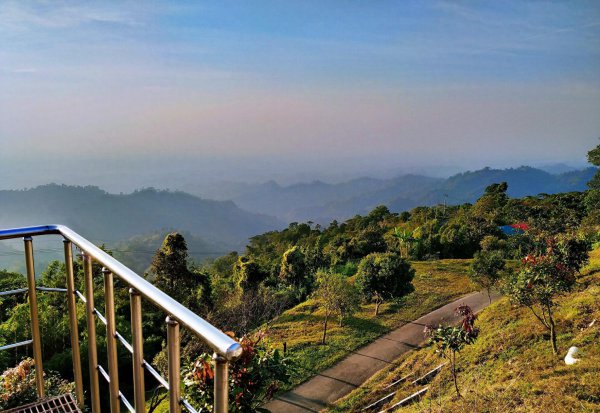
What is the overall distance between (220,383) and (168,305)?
249mm

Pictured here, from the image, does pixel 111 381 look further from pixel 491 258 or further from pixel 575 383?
pixel 491 258

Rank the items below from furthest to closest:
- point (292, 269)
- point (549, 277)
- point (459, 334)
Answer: point (292, 269), point (549, 277), point (459, 334)

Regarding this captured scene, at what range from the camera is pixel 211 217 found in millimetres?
188125

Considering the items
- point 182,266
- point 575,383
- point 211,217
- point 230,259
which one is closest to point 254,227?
point 211,217

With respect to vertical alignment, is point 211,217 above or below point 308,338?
below

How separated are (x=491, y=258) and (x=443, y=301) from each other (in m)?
4.43

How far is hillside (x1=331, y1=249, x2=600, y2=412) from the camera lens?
8656 mm

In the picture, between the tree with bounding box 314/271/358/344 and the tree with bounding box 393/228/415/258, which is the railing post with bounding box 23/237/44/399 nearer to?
the tree with bounding box 314/271/358/344

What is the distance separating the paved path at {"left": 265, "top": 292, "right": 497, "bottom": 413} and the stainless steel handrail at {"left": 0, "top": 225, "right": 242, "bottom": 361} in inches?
468

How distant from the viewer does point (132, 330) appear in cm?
125

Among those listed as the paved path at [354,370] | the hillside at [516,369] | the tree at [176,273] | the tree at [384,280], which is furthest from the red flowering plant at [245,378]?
the tree at [176,273]

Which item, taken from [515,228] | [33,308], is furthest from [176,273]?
[515,228]

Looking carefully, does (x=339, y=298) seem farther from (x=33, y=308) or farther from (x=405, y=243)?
(x=405, y=243)

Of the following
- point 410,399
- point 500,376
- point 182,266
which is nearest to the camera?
point 500,376
